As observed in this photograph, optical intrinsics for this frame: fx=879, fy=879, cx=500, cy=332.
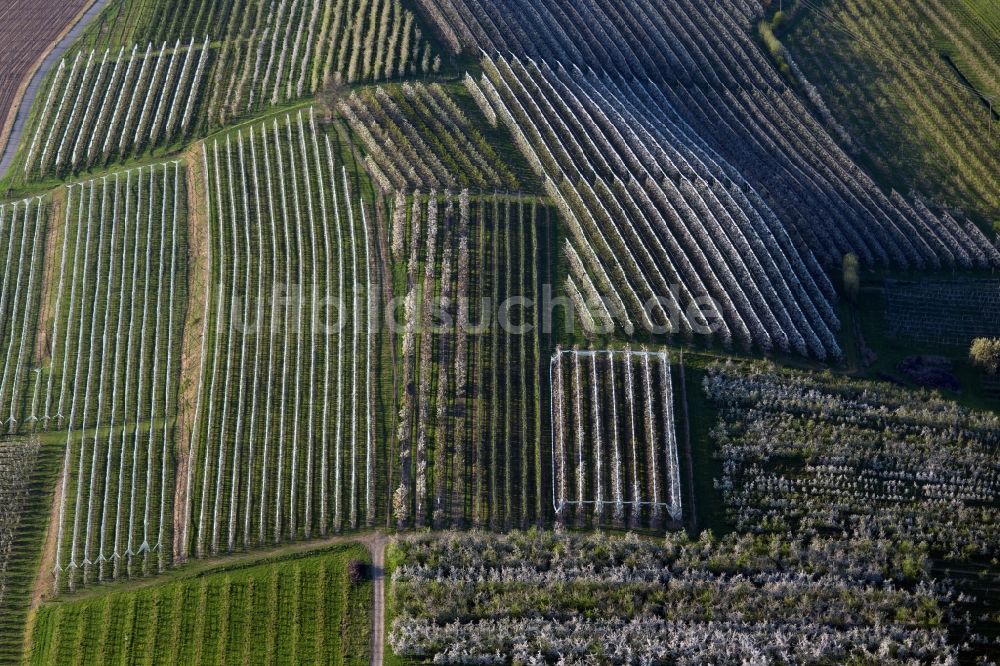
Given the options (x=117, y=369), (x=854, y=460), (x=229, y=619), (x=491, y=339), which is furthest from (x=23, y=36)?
(x=854, y=460)

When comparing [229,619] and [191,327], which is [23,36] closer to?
[191,327]

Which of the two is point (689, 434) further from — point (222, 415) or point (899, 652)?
point (222, 415)

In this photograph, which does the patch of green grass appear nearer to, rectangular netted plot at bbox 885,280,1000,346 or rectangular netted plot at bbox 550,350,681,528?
rectangular netted plot at bbox 550,350,681,528

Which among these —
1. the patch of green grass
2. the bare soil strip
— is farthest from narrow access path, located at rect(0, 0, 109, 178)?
the patch of green grass

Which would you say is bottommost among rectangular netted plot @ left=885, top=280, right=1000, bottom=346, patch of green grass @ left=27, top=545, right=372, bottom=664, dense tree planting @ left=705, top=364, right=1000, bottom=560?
patch of green grass @ left=27, top=545, right=372, bottom=664

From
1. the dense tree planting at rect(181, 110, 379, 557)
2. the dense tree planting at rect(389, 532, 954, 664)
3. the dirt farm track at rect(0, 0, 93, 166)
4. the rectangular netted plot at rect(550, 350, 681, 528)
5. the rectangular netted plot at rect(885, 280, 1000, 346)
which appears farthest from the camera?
the dirt farm track at rect(0, 0, 93, 166)

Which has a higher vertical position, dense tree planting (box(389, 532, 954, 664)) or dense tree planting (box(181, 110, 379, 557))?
dense tree planting (box(181, 110, 379, 557))
